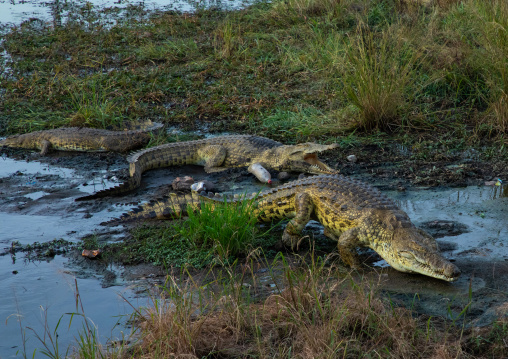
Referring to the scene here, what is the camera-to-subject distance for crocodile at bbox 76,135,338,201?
20.9ft

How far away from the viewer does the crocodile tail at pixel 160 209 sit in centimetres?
514

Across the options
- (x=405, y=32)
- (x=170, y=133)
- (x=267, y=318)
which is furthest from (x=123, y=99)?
(x=267, y=318)

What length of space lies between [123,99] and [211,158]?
101 inches

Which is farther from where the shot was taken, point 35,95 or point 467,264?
point 35,95

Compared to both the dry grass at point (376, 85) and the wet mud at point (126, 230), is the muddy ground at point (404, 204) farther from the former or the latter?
the dry grass at point (376, 85)

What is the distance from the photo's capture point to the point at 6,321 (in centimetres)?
372

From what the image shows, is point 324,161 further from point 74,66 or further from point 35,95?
point 74,66

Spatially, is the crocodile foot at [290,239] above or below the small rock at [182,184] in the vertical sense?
below

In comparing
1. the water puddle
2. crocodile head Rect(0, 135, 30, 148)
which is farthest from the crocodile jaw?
crocodile head Rect(0, 135, 30, 148)

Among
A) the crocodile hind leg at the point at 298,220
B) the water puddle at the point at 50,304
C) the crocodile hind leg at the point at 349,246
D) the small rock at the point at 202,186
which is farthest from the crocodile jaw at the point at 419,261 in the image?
the small rock at the point at 202,186

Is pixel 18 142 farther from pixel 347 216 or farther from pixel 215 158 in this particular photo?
pixel 347 216

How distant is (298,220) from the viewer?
4.57 m

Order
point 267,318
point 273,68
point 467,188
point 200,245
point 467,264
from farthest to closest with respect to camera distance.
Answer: point 273,68
point 467,188
point 200,245
point 467,264
point 267,318

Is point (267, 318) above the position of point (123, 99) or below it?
below
